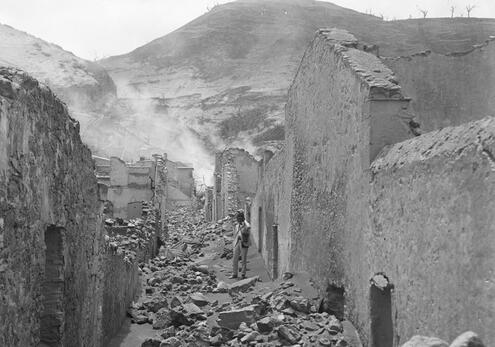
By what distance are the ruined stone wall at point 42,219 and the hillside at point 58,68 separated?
149ft

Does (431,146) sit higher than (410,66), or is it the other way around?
(410,66)

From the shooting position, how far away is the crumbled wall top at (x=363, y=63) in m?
6.15

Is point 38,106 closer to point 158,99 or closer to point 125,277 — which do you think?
point 125,277

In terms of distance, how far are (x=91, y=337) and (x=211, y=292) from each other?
490cm

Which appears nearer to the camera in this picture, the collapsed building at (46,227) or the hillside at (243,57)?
the collapsed building at (46,227)

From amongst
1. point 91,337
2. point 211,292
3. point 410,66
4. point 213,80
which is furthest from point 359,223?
point 213,80

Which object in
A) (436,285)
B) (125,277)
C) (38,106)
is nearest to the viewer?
(436,285)

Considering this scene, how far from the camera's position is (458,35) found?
67688 mm

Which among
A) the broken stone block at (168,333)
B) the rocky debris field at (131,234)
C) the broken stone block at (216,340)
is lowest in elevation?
the broken stone block at (168,333)

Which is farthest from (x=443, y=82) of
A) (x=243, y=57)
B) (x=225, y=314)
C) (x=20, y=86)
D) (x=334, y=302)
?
(x=243, y=57)

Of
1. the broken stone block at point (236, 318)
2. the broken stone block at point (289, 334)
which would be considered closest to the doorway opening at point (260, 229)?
the broken stone block at point (236, 318)

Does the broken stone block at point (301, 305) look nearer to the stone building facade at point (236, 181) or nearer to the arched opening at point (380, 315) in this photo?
the arched opening at point (380, 315)

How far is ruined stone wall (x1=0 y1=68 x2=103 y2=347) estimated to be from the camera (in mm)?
3961

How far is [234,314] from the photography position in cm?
811
